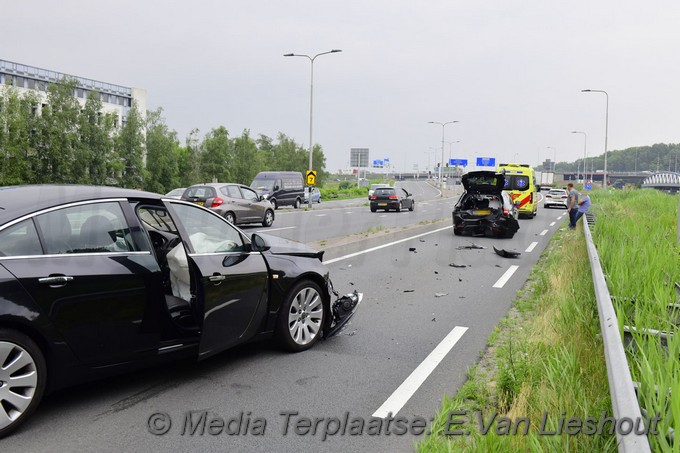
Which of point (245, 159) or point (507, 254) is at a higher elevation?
point (245, 159)

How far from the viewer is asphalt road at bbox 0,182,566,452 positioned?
3.82 meters

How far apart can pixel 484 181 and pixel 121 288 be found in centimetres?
1454

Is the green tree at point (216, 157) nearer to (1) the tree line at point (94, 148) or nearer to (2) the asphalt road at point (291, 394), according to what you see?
(1) the tree line at point (94, 148)

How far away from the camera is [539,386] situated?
4145mm

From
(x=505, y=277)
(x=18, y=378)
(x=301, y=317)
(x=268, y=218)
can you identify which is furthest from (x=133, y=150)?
(x=18, y=378)

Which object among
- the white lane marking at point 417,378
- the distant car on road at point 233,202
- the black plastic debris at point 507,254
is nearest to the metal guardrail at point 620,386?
the white lane marking at point 417,378

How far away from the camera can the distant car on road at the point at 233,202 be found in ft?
66.9

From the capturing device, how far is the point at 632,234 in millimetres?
8914

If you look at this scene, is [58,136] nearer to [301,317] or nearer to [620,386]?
[301,317]

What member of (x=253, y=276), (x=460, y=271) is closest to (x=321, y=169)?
(x=460, y=271)

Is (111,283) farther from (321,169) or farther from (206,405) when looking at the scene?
(321,169)

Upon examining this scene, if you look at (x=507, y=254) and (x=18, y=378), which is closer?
(x=18, y=378)

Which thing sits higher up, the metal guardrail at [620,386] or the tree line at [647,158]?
the tree line at [647,158]

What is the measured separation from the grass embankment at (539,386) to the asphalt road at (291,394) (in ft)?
0.88
